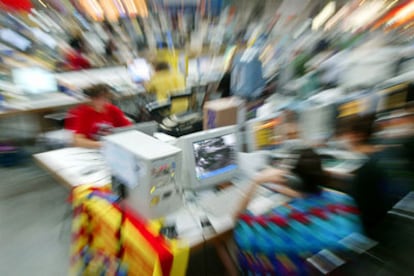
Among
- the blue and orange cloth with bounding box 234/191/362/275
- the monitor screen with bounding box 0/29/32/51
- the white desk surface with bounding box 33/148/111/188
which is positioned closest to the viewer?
the blue and orange cloth with bounding box 234/191/362/275

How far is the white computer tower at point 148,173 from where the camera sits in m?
1.32

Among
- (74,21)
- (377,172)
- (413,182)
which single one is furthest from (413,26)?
(74,21)

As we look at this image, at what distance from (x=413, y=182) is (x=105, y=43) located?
13.2 feet

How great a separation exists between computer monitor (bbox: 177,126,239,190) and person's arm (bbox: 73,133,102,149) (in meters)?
0.91

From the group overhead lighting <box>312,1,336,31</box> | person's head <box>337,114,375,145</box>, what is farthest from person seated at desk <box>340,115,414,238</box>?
overhead lighting <box>312,1,336,31</box>

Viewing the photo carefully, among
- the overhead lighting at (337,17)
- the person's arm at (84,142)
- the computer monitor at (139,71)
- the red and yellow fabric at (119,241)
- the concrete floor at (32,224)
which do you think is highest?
the overhead lighting at (337,17)

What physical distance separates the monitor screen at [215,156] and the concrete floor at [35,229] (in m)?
0.41

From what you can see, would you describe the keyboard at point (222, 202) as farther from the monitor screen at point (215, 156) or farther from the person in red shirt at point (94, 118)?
the person in red shirt at point (94, 118)

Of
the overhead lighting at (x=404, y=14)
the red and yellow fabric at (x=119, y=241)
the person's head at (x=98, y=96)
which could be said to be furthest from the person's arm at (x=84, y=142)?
the overhead lighting at (x=404, y=14)

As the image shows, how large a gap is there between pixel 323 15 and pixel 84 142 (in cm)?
388

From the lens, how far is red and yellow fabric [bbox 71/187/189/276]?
1190 millimetres

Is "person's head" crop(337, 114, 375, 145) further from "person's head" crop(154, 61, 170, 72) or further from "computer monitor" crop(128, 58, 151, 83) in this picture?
"computer monitor" crop(128, 58, 151, 83)

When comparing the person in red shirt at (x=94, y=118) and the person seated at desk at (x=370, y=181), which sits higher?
the person in red shirt at (x=94, y=118)

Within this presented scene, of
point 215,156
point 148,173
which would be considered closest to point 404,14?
point 215,156
